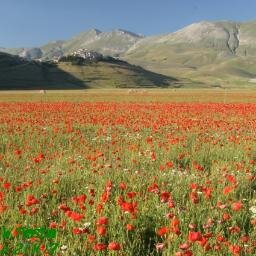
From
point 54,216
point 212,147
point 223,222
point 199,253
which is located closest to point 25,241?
point 54,216

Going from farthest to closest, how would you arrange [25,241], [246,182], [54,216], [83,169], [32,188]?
[83,169] → [246,182] → [32,188] → [54,216] → [25,241]

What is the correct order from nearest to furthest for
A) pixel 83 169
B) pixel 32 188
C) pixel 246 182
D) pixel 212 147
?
1. pixel 32 188
2. pixel 246 182
3. pixel 83 169
4. pixel 212 147

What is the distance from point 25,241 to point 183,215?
2332mm

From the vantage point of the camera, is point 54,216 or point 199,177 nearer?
point 54,216

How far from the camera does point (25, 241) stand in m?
5.50

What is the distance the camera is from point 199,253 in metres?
4.85

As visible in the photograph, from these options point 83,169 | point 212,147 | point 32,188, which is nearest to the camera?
point 32,188

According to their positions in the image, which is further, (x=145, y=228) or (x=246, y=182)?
(x=246, y=182)

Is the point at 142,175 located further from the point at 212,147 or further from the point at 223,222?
the point at 212,147

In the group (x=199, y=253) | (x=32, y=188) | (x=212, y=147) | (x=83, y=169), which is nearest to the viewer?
(x=199, y=253)

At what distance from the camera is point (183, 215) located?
6.66 metres

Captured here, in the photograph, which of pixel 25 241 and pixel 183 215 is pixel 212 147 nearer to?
pixel 183 215

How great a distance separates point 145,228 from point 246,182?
342 centimetres

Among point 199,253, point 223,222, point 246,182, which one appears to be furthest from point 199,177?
point 199,253
